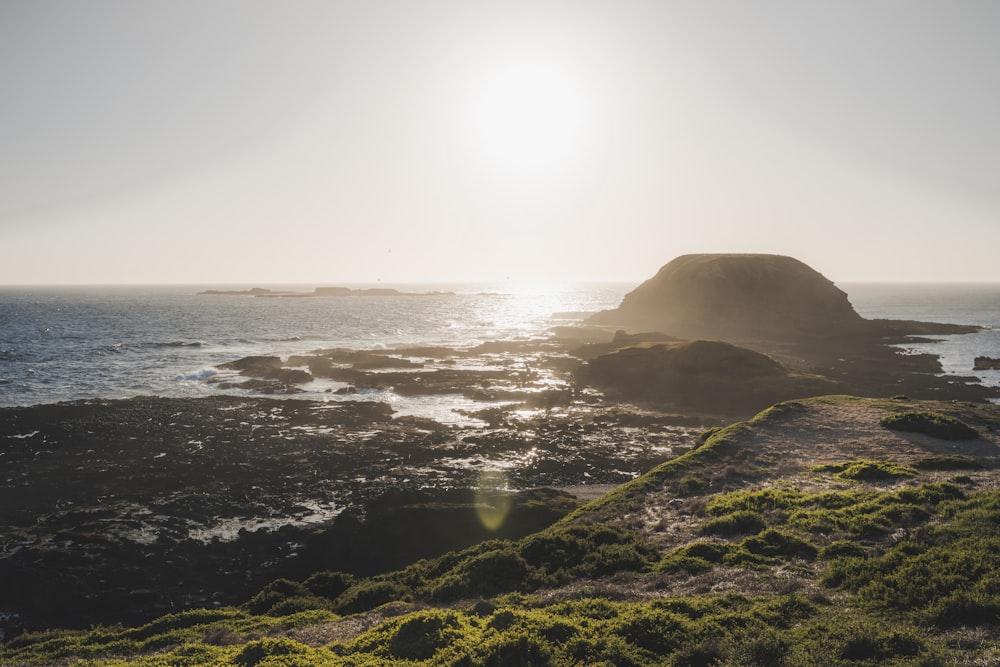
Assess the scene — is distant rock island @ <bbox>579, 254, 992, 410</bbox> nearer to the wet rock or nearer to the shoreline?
the shoreline

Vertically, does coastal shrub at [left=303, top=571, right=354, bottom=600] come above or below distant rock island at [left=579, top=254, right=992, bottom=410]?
below

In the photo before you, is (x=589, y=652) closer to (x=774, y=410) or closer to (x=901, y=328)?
(x=774, y=410)

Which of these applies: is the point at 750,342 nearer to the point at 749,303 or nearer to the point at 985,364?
the point at 749,303

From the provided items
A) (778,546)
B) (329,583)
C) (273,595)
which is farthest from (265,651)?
(778,546)

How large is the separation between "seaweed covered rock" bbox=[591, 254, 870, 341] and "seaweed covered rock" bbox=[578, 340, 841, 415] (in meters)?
39.9

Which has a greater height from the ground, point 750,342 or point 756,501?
point 750,342

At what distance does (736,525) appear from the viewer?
56.9 ft

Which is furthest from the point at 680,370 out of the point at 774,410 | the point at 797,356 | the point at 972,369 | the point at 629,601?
the point at 629,601

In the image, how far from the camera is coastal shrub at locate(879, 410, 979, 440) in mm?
26672

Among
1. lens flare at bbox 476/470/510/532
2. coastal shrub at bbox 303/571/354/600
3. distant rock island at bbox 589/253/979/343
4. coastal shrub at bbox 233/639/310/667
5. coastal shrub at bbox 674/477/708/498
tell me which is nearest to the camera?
coastal shrub at bbox 233/639/310/667

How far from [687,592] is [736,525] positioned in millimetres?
4970

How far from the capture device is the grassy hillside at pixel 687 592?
10391 millimetres

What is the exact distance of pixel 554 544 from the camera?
17062 millimetres

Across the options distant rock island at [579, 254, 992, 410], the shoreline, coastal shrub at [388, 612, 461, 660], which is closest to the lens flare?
the shoreline
